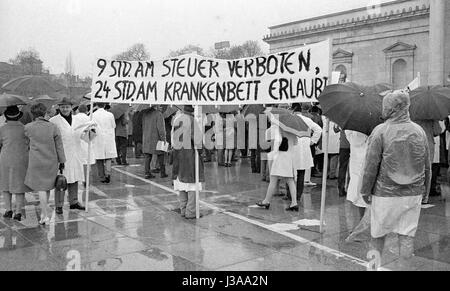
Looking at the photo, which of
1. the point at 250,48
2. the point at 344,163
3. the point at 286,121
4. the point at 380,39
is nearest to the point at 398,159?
the point at 286,121

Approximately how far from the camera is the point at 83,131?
7355mm

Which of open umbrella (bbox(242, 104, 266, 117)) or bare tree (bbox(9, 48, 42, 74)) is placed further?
bare tree (bbox(9, 48, 42, 74))

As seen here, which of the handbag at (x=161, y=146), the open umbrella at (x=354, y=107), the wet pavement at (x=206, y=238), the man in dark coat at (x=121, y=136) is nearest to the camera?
the wet pavement at (x=206, y=238)

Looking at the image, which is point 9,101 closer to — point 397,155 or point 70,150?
point 70,150

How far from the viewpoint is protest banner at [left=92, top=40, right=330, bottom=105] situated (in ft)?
20.6

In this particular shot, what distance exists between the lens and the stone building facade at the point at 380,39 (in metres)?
31.8

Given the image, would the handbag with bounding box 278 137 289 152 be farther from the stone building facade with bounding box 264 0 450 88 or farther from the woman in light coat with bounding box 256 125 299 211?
the stone building facade with bounding box 264 0 450 88

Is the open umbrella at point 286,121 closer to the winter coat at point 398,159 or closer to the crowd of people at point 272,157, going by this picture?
the crowd of people at point 272,157

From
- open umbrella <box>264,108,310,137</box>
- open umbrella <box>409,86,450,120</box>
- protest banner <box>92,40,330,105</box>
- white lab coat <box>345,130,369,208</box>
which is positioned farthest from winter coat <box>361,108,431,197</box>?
open umbrella <box>409,86,450,120</box>

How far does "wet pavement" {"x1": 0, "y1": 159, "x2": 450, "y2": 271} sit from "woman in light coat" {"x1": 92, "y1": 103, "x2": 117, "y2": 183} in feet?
5.63

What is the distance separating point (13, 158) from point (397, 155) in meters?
5.19

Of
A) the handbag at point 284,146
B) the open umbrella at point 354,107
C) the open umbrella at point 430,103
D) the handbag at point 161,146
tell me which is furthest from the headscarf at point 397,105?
the handbag at point 161,146
